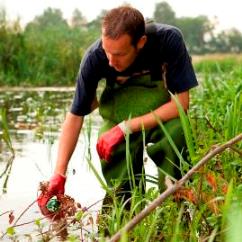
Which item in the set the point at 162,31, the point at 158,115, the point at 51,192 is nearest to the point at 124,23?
the point at 162,31

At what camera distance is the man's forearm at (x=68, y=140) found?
316 cm

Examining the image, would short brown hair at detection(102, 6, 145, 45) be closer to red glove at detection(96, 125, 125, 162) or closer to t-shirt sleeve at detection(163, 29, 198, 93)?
t-shirt sleeve at detection(163, 29, 198, 93)

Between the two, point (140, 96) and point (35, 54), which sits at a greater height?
point (140, 96)

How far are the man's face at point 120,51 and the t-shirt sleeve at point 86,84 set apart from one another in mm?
138

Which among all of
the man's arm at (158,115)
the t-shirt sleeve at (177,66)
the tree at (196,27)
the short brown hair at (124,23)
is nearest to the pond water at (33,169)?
the man's arm at (158,115)

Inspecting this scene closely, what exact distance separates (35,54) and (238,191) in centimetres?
1264

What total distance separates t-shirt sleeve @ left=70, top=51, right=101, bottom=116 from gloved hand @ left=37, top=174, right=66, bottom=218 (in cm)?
40

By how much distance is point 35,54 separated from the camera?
47.8 ft

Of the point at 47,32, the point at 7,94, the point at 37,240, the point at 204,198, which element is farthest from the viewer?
the point at 47,32

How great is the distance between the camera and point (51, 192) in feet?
9.68

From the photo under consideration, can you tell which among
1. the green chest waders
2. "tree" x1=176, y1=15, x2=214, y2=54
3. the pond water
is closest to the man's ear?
the green chest waders

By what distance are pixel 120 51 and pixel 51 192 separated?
Result: 64cm

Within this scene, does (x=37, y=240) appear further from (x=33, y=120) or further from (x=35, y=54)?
(x=35, y=54)

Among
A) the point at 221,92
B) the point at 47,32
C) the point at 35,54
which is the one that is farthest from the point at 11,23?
the point at 221,92
